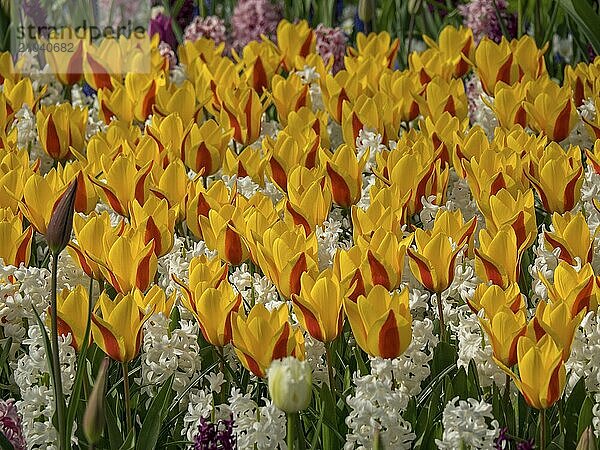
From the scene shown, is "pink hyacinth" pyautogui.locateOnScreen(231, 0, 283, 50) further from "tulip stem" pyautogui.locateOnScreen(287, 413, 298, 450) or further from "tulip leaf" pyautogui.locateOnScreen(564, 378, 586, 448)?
"tulip stem" pyautogui.locateOnScreen(287, 413, 298, 450)

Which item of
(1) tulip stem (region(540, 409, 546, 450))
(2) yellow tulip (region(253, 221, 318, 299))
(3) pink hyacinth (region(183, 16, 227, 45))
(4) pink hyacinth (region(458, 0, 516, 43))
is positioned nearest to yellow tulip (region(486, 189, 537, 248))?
(2) yellow tulip (region(253, 221, 318, 299))

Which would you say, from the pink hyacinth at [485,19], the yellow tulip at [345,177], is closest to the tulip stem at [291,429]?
the yellow tulip at [345,177]

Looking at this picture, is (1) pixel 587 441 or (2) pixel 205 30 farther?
(2) pixel 205 30

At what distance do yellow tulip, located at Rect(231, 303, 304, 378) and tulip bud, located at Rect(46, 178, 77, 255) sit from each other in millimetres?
282

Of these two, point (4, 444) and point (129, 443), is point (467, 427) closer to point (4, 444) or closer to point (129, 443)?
point (129, 443)

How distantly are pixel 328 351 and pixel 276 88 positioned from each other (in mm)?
1453

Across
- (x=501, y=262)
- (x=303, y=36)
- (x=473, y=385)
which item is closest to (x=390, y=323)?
(x=473, y=385)

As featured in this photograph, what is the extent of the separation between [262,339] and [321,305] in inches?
5.3

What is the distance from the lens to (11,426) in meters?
1.76

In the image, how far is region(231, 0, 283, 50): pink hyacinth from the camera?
481 centimetres

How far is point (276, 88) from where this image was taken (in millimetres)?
3193

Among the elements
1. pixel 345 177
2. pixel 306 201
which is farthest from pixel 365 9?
pixel 306 201

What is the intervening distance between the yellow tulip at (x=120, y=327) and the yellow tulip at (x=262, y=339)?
172mm

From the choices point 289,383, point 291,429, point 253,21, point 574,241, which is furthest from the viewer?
point 253,21
